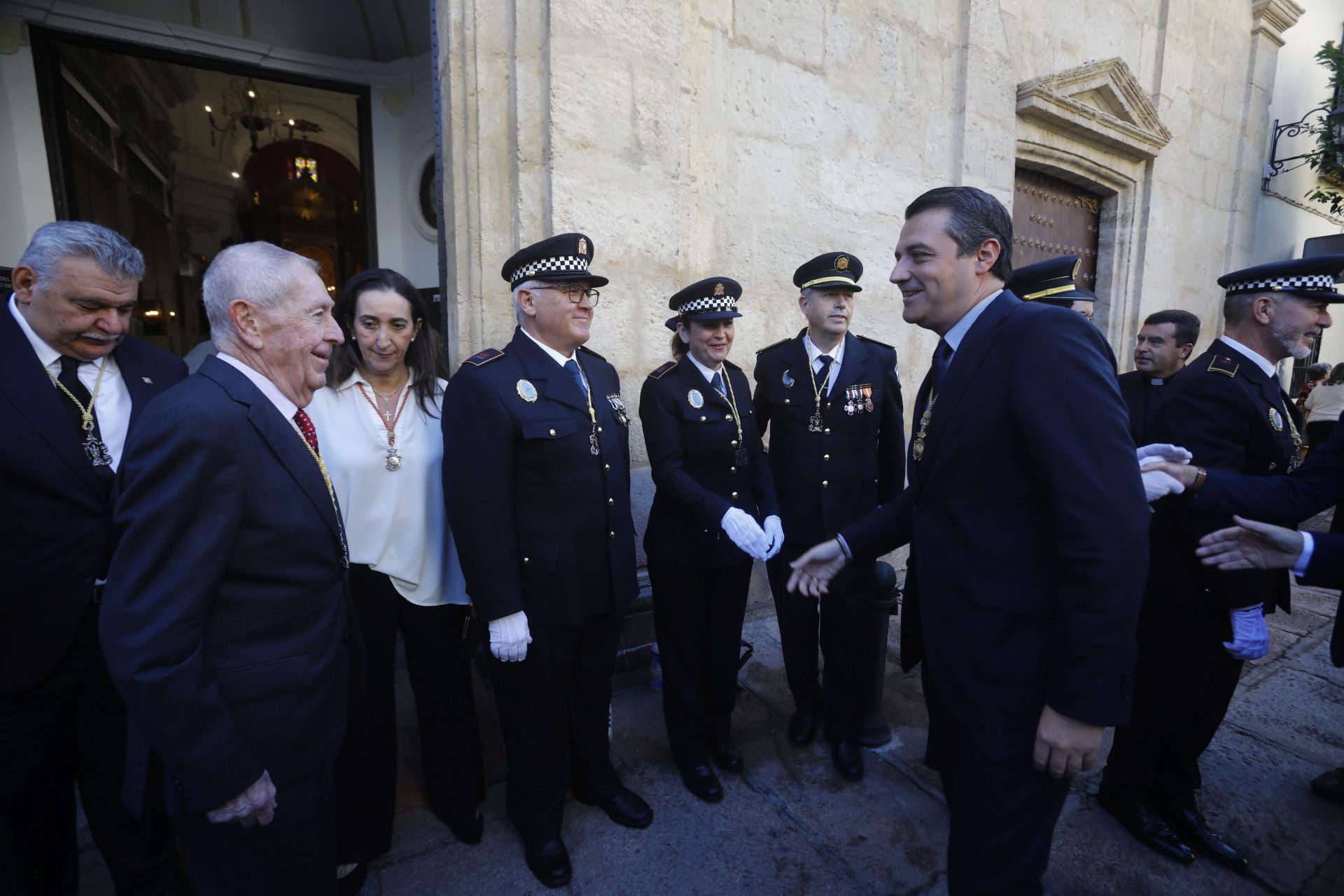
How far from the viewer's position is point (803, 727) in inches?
119

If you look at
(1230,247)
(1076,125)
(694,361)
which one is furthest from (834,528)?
(1230,247)

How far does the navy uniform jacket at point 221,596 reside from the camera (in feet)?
4.01

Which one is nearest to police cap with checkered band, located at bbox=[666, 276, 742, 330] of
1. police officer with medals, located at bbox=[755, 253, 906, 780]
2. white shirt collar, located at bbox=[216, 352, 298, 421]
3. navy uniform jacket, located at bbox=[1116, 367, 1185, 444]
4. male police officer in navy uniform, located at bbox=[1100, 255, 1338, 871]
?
police officer with medals, located at bbox=[755, 253, 906, 780]

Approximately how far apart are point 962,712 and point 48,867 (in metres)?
2.68

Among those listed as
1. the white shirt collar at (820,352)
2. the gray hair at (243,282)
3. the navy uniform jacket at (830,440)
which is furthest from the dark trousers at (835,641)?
the gray hair at (243,282)

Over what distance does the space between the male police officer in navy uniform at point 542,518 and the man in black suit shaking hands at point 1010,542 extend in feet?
3.72

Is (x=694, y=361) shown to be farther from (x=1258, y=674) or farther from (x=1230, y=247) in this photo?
(x=1230, y=247)

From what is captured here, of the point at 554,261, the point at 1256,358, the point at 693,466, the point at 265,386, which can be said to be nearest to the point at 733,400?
the point at 693,466

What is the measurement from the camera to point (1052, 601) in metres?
1.47

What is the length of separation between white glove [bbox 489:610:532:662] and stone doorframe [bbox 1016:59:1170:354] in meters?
6.13

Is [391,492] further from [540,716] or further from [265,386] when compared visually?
[540,716]

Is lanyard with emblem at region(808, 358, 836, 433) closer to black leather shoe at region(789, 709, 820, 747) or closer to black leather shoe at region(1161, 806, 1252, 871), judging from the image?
black leather shoe at region(789, 709, 820, 747)

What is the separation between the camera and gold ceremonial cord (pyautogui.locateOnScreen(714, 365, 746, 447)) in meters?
2.84

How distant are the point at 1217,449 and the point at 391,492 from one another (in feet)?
10.1
